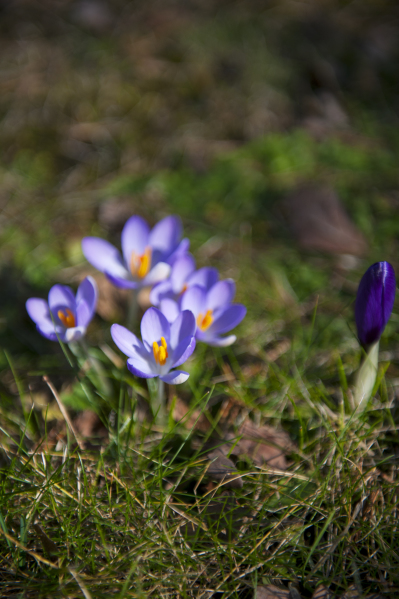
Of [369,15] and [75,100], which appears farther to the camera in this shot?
[369,15]

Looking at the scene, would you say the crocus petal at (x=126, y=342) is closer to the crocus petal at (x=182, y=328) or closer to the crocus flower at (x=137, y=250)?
the crocus petal at (x=182, y=328)

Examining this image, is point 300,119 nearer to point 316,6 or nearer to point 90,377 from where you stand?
point 316,6

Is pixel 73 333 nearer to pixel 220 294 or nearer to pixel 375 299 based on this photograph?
pixel 220 294

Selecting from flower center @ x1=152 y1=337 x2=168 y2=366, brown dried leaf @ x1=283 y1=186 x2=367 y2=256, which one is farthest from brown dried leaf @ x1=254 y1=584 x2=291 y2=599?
brown dried leaf @ x1=283 y1=186 x2=367 y2=256

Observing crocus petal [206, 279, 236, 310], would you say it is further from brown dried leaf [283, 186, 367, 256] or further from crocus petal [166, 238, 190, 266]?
brown dried leaf [283, 186, 367, 256]

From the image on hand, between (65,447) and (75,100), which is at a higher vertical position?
(75,100)

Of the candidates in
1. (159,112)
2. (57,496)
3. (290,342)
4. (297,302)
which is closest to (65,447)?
(57,496)

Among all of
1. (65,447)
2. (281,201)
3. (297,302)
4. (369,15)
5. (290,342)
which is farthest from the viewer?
(369,15)
